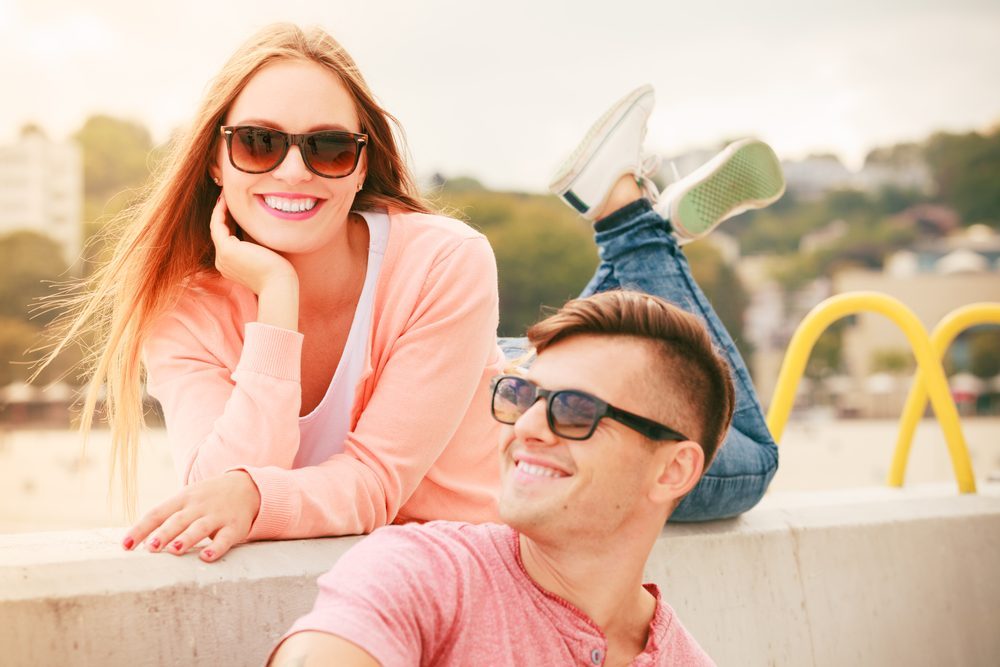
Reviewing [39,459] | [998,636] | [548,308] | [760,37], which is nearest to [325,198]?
[548,308]

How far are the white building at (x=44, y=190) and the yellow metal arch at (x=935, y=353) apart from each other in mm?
93443

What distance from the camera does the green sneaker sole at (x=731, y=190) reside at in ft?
13.5

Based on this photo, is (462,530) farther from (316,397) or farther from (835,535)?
(835,535)

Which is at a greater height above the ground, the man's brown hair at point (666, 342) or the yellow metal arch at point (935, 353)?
the man's brown hair at point (666, 342)

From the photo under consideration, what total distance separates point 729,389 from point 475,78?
12173 centimetres

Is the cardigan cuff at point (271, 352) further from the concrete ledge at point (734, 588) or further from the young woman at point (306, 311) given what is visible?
the concrete ledge at point (734, 588)

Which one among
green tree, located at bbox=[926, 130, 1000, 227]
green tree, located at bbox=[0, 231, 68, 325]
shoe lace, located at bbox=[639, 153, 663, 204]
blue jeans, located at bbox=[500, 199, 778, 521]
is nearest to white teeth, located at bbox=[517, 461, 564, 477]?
blue jeans, located at bbox=[500, 199, 778, 521]

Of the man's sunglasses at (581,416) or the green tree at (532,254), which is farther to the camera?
the green tree at (532,254)

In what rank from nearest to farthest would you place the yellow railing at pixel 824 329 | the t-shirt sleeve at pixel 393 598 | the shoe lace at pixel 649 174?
the t-shirt sleeve at pixel 393 598
the shoe lace at pixel 649 174
the yellow railing at pixel 824 329

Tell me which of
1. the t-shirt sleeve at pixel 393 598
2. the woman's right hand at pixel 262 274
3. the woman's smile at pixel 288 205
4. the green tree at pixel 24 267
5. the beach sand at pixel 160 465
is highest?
the woman's smile at pixel 288 205

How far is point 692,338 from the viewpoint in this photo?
2371mm

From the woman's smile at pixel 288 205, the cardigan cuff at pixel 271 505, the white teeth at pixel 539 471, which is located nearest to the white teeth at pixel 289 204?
the woman's smile at pixel 288 205

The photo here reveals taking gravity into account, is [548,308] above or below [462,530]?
above

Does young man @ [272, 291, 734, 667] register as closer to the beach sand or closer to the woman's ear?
the woman's ear
